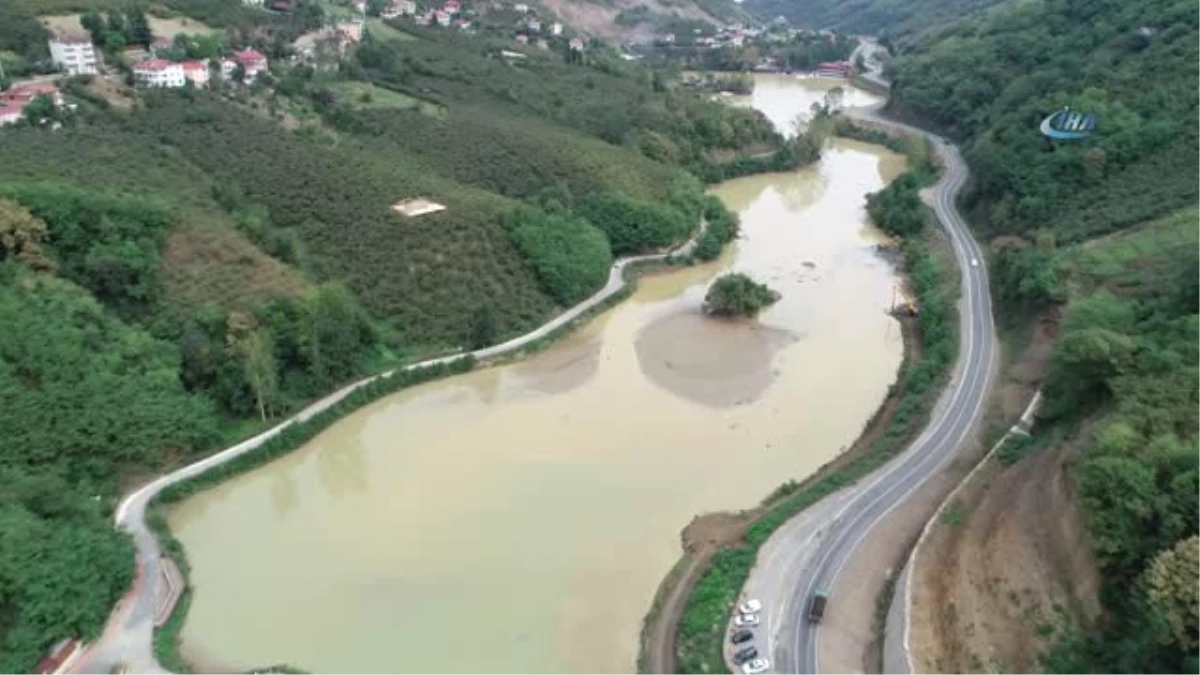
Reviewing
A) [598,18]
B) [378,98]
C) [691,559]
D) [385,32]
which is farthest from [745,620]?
[598,18]

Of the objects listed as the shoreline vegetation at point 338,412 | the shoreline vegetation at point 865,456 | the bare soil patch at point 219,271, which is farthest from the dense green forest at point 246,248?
the shoreline vegetation at point 865,456

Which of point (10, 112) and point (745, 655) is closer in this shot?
point (745, 655)

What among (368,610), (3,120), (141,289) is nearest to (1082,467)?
(368,610)

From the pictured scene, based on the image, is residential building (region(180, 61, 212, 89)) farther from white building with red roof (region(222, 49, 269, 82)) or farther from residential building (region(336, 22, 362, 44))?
residential building (region(336, 22, 362, 44))

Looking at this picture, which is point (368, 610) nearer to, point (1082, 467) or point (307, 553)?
point (307, 553)

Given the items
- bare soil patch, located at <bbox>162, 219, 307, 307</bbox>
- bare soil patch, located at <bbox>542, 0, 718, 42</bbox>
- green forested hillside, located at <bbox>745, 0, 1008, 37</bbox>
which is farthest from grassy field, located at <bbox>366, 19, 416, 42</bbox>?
green forested hillside, located at <bbox>745, 0, 1008, 37</bbox>

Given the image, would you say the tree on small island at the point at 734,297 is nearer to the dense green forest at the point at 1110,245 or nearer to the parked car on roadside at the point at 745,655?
the dense green forest at the point at 1110,245

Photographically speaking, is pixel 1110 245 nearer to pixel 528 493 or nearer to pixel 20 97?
pixel 528 493
